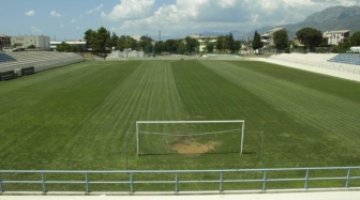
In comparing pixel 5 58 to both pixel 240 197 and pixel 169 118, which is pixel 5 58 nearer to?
pixel 169 118

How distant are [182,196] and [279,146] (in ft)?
29.4

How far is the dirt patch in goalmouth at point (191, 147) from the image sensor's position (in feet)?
57.4

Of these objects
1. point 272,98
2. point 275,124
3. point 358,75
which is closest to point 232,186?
point 275,124

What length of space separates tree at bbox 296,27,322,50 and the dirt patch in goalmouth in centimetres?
13876

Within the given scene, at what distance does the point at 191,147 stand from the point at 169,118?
6.11 m

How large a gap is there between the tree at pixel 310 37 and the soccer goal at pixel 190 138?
446 ft

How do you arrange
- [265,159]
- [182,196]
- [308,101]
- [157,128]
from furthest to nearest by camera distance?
[308,101] < [157,128] < [265,159] < [182,196]

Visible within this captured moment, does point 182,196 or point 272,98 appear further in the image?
point 272,98

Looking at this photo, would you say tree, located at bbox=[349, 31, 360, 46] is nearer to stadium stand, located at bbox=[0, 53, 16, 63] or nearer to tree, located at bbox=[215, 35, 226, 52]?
tree, located at bbox=[215, 35, 226, 52]

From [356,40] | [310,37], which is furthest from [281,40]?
[356,40]

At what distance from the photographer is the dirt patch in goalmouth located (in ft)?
57.4

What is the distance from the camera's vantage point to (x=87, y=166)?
15.2m

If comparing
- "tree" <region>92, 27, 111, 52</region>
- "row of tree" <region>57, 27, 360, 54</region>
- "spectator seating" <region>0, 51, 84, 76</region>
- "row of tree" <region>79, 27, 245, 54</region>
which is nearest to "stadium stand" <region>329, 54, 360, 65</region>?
"row of tree" <region>57, 27, 360, 54</region>

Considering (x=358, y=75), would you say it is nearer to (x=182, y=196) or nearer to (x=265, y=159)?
(x=265, y=159)
